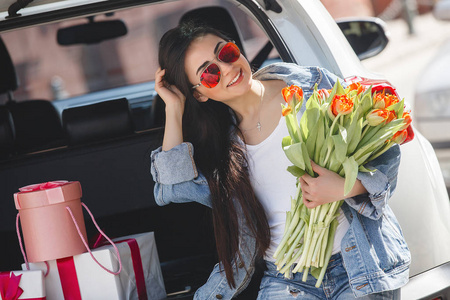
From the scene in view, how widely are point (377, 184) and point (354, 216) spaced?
183 millimetres

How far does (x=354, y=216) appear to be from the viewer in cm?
217

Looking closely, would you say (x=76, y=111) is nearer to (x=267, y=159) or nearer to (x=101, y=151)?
(x=101, y=151)

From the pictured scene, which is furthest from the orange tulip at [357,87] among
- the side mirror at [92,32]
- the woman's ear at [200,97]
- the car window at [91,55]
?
the car window at [91,55]

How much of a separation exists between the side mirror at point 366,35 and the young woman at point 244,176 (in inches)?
48.1

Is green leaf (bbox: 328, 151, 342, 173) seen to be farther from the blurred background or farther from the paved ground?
the paved ground

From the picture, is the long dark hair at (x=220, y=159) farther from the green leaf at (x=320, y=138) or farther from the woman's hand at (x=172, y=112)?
the green leaf at (x=320, y=138)

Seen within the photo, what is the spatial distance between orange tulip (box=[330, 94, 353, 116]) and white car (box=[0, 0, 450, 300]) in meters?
0.63

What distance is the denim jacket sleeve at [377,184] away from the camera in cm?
203

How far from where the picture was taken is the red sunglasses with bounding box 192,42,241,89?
7.52ft

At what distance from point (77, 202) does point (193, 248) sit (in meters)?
0.98

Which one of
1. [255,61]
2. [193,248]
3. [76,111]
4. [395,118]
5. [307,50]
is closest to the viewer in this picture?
[395,118]

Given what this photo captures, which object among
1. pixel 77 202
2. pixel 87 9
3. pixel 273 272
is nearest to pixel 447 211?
pixel 273 272

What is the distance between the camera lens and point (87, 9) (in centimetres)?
268

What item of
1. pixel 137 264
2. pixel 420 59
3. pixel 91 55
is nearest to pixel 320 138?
pixel 137 264
